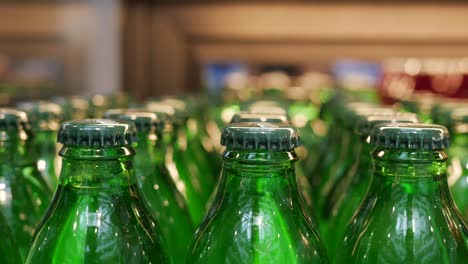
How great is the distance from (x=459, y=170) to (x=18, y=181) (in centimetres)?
58

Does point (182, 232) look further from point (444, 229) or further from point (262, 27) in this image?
point (262, 27)

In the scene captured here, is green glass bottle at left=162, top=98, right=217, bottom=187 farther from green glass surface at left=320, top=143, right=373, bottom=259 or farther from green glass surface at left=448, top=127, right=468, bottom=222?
green glass surface at left=448, top=127, right=468, bottom=222

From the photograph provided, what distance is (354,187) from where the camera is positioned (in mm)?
1005

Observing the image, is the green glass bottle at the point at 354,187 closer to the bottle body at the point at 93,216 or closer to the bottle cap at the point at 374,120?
the bottle cap at the point at 374,120

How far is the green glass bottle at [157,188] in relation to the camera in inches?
35.5

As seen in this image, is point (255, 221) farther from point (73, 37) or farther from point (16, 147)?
point (73, 37)

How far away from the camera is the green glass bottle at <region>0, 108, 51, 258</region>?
0.88m

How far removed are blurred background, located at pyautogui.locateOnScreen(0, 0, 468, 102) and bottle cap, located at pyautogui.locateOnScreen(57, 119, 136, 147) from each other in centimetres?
205

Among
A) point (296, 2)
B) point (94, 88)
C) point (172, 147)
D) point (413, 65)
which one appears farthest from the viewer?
point (94, 88)

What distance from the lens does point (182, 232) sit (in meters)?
0.93

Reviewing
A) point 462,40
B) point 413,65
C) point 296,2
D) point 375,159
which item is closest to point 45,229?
point 375,159

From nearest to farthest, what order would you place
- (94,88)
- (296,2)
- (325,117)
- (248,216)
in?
(248,216) < (325,117) < (296,2) < (94,88)

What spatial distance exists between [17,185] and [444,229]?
1.65ft

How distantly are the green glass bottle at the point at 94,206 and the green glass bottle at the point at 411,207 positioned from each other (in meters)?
0.23
